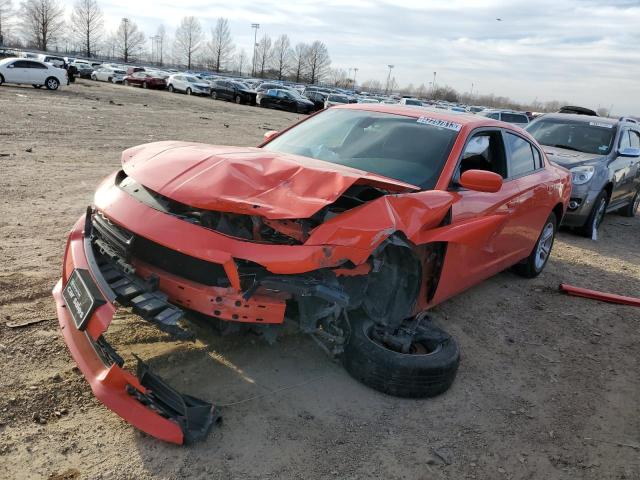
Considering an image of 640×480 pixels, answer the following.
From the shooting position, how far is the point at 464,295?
17.3 feet

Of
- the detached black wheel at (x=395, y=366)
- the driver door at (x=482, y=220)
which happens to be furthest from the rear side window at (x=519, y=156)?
the detached black wheel at (x=395, y=366)

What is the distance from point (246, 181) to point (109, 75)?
47.3 m

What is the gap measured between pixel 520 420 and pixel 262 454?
5.48ft

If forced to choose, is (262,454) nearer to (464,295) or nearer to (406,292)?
(406,292)

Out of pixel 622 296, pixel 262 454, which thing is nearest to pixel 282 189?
pixel 262 454

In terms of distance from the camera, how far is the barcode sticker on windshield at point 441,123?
13.9 feet

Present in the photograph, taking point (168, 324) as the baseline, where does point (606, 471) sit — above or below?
below

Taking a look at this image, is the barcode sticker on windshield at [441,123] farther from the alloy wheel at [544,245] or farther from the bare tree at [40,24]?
the bare tree at [40,24]

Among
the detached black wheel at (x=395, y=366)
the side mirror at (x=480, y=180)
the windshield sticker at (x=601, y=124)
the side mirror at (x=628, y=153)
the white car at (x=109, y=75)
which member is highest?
the windshield sticker at (x=601, y=124)

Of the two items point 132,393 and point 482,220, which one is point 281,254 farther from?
point 482,220

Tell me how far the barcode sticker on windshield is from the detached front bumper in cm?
280

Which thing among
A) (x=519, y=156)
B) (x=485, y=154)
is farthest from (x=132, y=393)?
(x=519, y=156)

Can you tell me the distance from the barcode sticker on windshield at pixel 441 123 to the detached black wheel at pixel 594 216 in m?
5.00

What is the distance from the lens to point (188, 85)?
38.7 meters
